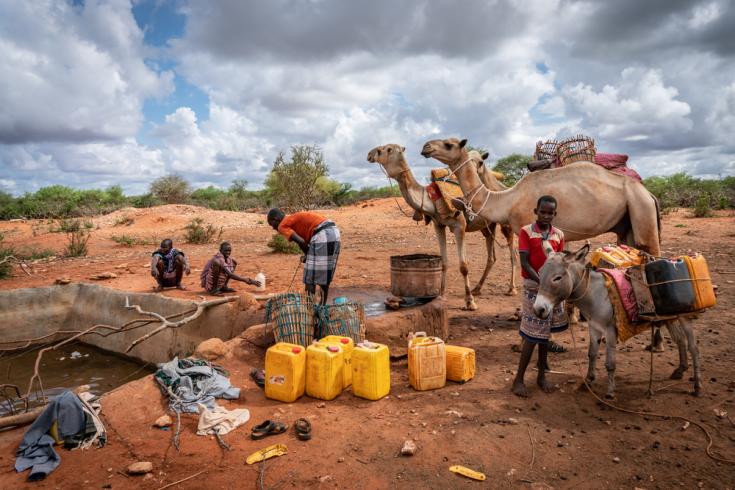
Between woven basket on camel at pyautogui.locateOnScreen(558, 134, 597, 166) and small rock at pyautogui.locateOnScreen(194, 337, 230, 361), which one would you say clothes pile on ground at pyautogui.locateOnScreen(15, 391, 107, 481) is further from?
woven basket on camel at pyautogui.locateOnScreen(558, 134, 597, 166)

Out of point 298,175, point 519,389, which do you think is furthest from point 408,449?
point 298,175

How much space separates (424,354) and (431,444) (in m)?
1.09

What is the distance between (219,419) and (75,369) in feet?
17.0

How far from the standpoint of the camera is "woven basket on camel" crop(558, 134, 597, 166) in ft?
22.2

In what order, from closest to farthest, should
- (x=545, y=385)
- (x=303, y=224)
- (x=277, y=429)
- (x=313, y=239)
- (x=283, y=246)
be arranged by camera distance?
(x=277, y=429) < (x=545, y=385) < (x=313, y=239) < (x=303, y=224) < (x=283, y=246)

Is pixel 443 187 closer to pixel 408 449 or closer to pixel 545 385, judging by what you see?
pixel 545 385

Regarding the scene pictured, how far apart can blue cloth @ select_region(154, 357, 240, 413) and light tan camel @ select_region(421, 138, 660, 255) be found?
408 centimetres

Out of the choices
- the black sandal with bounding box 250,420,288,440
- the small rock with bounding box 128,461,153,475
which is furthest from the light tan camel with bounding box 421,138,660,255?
the small rock with bounding box 128,461,153,475

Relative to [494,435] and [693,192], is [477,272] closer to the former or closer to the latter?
[494,435]

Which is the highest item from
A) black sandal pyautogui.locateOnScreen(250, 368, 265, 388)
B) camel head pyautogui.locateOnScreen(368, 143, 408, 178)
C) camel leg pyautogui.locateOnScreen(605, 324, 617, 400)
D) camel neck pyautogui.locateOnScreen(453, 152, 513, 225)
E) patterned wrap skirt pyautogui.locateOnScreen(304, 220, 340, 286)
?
camel head pyautogui.locateOnScreen(368, 143, 408, 178)

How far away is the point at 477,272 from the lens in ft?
35.0

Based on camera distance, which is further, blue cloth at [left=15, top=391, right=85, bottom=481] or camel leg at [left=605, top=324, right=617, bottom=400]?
camel leg at [left=605, top=324, right=617, bottom=400]

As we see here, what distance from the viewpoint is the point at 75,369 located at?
7863 mm

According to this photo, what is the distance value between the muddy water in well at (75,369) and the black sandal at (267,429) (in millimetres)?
4048
